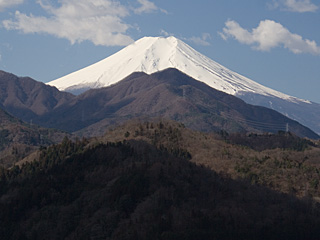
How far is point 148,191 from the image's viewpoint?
84562 mm

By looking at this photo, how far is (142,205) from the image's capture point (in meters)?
81.0

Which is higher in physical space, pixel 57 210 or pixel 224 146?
pixel 224 146

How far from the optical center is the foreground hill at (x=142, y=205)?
255 ft

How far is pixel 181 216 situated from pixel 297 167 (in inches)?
1886

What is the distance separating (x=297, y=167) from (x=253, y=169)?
8489 mm

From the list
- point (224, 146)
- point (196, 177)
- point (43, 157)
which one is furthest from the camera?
point (224, 146)

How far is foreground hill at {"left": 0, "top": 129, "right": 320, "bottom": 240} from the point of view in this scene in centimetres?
7769

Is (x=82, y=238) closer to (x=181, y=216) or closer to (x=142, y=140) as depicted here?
(x=181, y=216)

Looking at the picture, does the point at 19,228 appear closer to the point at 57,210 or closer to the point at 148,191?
the point at 57,210

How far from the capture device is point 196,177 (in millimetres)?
95625

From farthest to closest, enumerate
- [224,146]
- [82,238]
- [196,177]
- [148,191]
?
[224,146]
[196,177]
[148,191]
[82,238]

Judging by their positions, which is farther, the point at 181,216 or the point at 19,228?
the point at 19,228

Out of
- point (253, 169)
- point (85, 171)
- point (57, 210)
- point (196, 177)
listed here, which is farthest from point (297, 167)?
point (57, 210)

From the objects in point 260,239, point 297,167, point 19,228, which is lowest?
point 19,228
